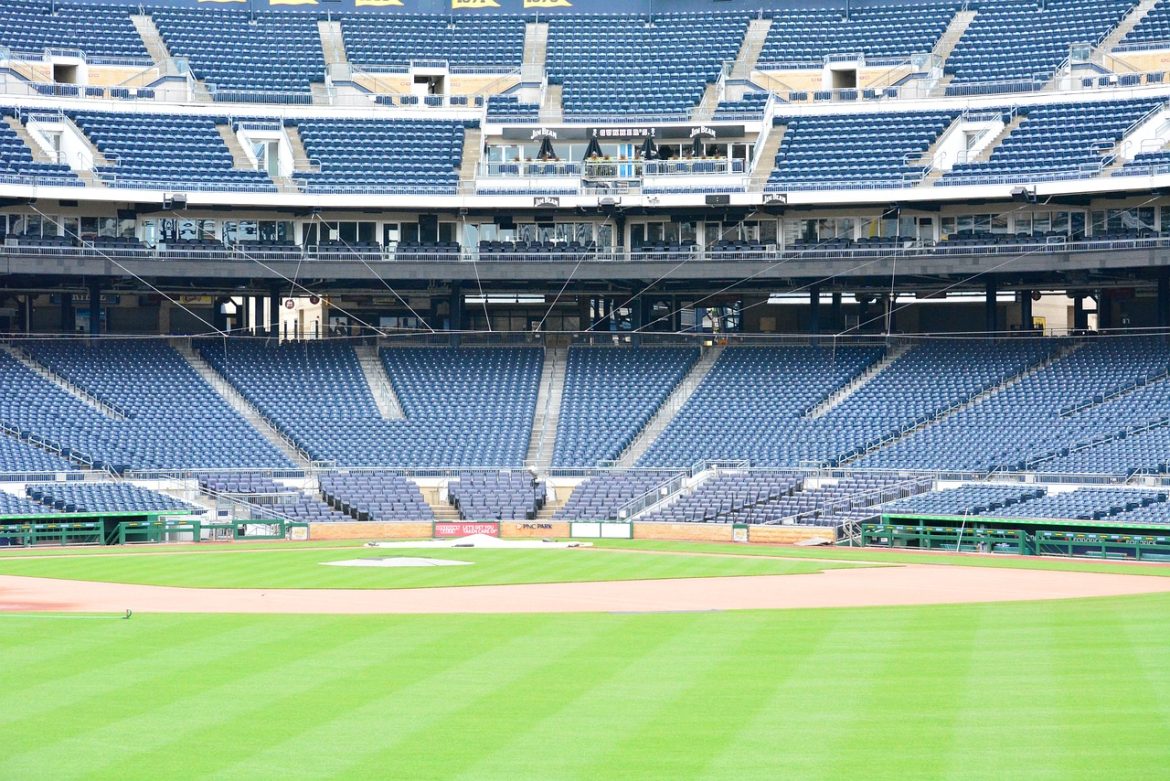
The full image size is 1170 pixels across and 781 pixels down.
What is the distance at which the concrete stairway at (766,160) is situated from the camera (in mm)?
65562

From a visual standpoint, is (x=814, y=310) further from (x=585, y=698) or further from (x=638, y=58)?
(x=585, y=698)

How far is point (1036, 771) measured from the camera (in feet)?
49.8

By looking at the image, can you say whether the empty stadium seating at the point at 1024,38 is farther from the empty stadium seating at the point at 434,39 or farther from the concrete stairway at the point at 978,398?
the empty stadium seating at the point at 434,39

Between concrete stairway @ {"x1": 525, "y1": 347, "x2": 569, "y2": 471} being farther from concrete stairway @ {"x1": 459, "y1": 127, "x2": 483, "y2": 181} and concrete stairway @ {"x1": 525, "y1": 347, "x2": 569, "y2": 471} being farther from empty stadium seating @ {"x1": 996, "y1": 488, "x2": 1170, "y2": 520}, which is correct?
empty stadium seating @ {"x1": 996, "y1": 488, "x2": 1170, "y2": 520}

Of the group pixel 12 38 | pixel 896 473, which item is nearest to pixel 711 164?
pixel 896 473

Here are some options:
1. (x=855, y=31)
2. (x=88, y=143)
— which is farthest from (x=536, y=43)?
(x=88, y=143)

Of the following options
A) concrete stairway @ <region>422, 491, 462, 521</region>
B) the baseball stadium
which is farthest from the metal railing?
concrete stairway @ <region>422, 491, 462, 521</region>

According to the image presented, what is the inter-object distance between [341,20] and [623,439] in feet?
99.1

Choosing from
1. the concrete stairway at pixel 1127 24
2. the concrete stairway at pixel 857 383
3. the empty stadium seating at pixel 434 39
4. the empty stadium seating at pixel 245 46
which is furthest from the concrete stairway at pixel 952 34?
the empty stadium seating at pixel 245 46

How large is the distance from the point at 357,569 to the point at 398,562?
2471mm

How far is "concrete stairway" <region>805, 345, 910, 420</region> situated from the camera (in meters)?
61.5

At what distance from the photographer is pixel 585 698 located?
19266 millimetres

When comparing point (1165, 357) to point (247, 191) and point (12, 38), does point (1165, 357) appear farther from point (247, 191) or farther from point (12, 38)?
point (12, 38)

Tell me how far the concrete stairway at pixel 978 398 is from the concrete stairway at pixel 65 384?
28.7 metres
